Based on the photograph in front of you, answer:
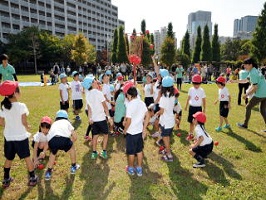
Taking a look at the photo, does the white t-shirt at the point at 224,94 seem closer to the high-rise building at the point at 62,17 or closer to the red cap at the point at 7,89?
the red cap at the point at 7,89

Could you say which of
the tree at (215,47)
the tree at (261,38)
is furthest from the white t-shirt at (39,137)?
the tree at (215,47)

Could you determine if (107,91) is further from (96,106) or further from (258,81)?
(258,81)

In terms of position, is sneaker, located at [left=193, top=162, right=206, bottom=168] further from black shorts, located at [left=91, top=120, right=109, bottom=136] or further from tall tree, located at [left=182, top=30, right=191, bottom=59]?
tall tree, located at [left=182, top=30, right=191, bottom=59]

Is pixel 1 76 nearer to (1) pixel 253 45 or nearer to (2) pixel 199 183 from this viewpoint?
(2) pixel 199 183

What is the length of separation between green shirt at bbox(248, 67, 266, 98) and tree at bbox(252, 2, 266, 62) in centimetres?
3380

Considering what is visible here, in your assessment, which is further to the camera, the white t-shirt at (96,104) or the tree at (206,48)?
the tree at (206,48)

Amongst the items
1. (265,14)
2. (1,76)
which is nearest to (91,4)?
(265,14)

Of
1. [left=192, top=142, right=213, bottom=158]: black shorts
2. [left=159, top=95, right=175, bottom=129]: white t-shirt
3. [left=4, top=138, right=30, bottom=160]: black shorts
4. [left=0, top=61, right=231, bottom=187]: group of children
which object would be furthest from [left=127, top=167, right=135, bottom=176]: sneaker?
[left=4, top=138, right=30, bottom=160]: black shorts

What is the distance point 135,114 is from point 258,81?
4886mm

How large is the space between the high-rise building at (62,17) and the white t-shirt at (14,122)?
6233 centimetres

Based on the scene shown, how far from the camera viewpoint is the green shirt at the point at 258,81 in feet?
24.2

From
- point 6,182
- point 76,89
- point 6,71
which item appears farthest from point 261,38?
point 6,182

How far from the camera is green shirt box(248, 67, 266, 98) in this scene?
24.2ft

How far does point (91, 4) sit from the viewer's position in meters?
93.8
